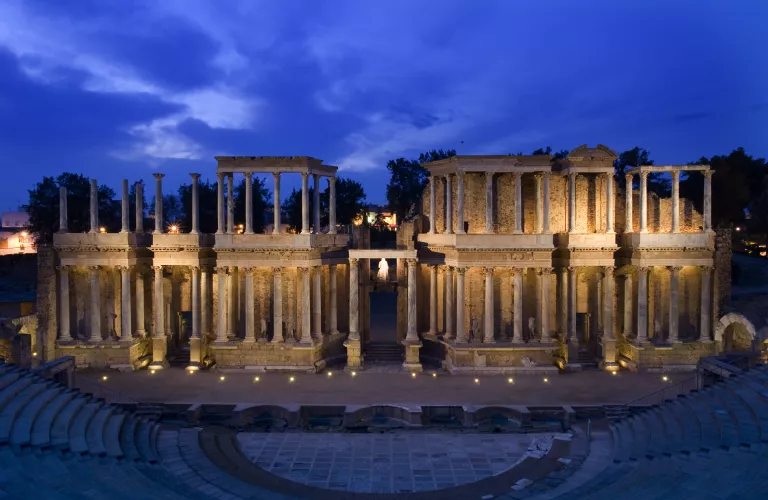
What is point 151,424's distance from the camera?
19.9m

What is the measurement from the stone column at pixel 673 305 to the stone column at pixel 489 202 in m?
9.00

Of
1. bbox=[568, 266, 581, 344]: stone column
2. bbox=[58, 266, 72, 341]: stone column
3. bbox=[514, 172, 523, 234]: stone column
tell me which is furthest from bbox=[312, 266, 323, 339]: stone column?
bbox=[568, 266, 581, 344]: stone column

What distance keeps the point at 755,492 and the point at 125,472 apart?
14.2 meters

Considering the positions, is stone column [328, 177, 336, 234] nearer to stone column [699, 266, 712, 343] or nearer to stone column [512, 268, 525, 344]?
stone column [512, 268, 525, 344]

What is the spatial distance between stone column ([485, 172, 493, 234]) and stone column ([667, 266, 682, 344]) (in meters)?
9.00

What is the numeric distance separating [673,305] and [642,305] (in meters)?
1.47

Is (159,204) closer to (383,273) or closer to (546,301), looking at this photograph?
(546,301)

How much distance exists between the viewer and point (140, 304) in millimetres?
30781

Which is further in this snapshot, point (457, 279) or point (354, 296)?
point (354, 296)

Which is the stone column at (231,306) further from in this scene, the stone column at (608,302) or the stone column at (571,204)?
the stone column at (608,302)

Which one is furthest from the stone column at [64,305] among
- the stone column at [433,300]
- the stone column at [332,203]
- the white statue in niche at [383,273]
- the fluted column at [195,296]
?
the white statue in niche at [383,273]

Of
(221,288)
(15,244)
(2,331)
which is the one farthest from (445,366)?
(15,244)

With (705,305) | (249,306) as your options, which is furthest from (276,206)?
(705,305)

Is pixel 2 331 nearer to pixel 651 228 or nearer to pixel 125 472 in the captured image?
pixel 125 472
